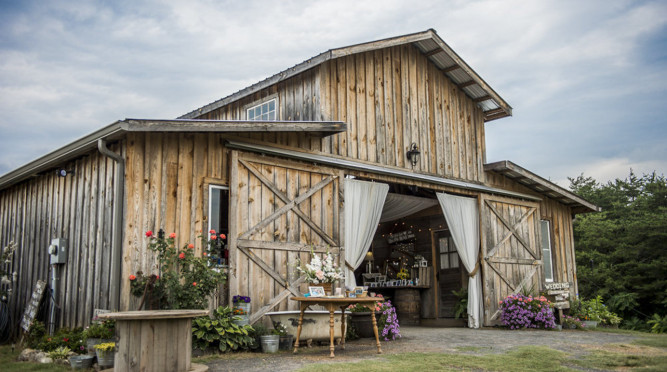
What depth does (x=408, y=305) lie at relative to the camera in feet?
46.2

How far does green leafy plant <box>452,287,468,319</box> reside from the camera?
13000mm

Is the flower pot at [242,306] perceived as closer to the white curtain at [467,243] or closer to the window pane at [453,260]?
the white curtain at [467,243]

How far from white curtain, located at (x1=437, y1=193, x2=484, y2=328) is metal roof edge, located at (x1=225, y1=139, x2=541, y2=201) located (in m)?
0.34

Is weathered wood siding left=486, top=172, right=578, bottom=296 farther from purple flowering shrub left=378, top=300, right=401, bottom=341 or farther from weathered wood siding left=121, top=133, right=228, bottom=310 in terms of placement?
weathered wood siding left=121, top=133, right=228, bottom=310

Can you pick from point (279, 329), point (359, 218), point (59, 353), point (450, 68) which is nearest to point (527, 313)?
point (359, 218)

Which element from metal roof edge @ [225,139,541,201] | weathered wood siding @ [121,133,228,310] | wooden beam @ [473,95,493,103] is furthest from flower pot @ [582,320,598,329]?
weathered wood siding @ [121,133,228,310]

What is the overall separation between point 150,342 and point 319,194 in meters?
4.69

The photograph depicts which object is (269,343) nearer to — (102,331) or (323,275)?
(323,275)

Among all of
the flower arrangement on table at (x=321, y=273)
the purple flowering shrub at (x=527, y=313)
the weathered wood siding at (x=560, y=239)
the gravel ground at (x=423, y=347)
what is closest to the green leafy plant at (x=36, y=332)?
the gravel ground at (x=423, y=347)

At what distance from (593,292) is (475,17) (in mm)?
11559

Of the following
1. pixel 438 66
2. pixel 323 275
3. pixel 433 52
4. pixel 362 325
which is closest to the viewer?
pixel 323 275

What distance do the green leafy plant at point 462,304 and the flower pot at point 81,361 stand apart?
8338 mm

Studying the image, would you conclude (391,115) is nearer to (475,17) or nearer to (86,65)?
(475,17)

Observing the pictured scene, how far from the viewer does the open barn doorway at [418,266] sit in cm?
1373
